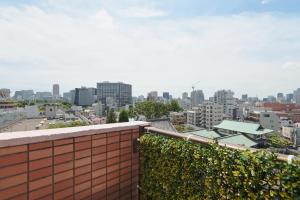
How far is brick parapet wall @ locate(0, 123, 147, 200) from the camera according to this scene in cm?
212

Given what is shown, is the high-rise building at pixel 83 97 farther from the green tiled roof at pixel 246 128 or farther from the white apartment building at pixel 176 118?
the green tiled roof at pixel 246 128

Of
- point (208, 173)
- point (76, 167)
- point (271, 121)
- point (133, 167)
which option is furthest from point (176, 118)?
point (208, 173)

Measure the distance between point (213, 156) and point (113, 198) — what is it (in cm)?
162

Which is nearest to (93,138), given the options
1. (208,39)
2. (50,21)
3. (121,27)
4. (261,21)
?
(50,21)

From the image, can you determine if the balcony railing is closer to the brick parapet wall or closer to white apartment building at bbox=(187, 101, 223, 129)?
the brick parapet wall

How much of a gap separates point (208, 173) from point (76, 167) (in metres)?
1.46

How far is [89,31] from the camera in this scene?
8586 mm

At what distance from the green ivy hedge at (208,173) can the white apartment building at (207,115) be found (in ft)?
176

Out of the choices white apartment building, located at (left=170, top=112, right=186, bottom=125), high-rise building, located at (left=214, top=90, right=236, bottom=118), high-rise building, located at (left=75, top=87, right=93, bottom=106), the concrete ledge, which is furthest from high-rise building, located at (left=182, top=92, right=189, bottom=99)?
the concrete ledge

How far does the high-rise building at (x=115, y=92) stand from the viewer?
11512 cm

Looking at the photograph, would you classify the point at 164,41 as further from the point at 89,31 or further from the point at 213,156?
the point at 213,156

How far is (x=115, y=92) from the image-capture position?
Answer: 11512 cm

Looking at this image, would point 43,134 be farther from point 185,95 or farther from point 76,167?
point 185,95

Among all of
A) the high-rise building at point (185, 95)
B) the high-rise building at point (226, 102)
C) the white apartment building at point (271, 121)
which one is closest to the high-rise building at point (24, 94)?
the high-rise building at point (185, 95)
